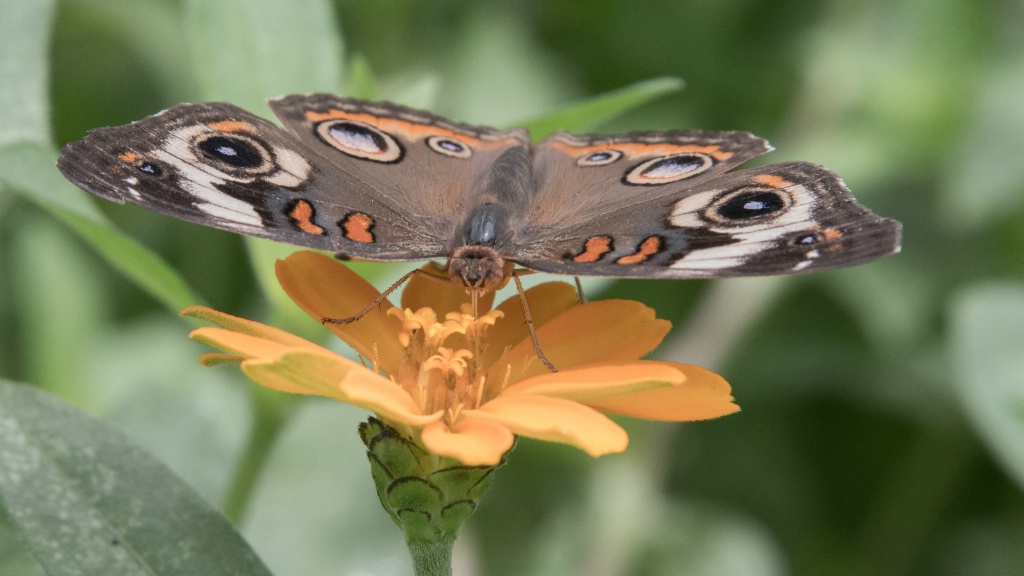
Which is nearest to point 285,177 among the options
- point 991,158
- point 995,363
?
point 995,363

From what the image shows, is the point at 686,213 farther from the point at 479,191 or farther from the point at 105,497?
the point at 105,497

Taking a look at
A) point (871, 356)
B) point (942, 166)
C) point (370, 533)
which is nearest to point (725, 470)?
point (871, 356)

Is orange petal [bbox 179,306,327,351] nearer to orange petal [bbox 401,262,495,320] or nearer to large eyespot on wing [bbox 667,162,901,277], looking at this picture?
orange petal [bbox 401,262,495,320]

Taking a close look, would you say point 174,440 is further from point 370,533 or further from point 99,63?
point 99,63

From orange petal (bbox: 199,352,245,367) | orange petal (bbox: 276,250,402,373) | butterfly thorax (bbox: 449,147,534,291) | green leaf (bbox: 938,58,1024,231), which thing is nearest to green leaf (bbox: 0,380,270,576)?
orange petal (bbox: 199,352,245,367)

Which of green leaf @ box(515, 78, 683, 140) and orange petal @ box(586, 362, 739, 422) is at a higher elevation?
green leaf @ box(515, 78, 683, 140)

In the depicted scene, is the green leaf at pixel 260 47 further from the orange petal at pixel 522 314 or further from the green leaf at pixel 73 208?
the orange petal at pixel 522 314
